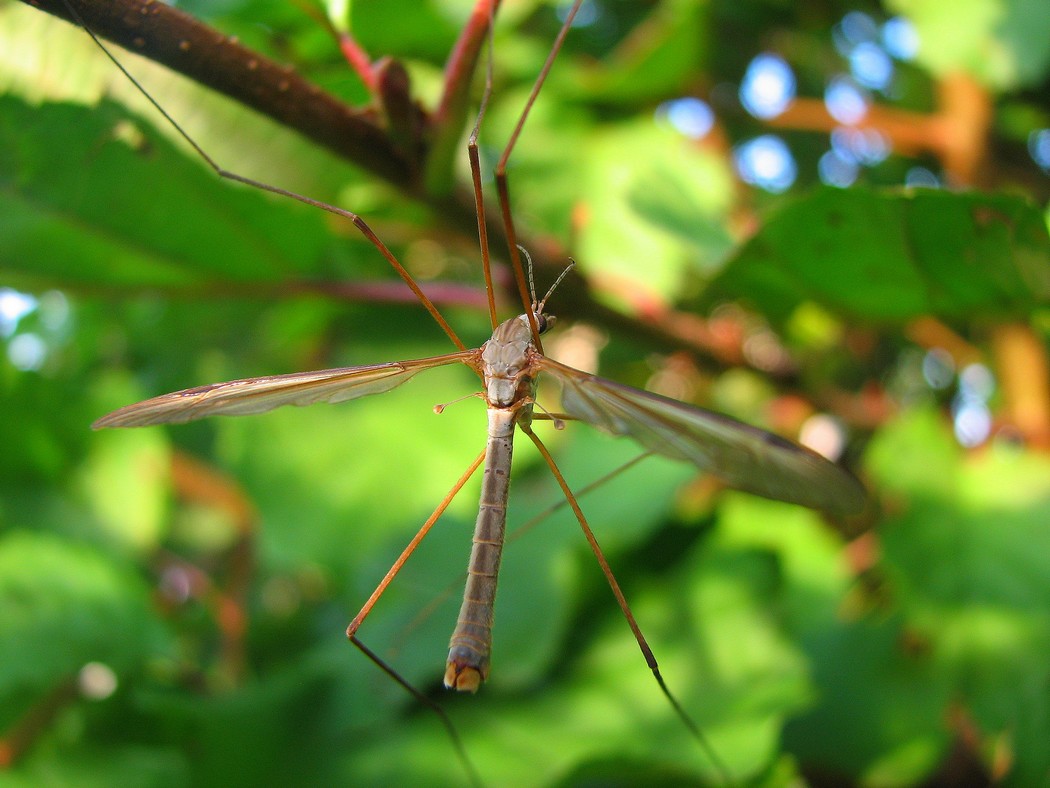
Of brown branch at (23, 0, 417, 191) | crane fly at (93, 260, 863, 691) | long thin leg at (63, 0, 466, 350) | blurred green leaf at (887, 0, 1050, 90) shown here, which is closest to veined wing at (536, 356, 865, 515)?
crane fly at (93, 260, 863, 691)

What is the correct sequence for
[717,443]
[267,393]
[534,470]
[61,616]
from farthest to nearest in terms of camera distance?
[534,470] → [61,616] → [267,393] → [717,443]

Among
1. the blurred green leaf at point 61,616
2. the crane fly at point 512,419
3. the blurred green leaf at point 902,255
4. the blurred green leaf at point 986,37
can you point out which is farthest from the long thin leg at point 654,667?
the blurred green leaf at point 986,37

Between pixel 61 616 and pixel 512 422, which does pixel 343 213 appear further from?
pixel 61 616

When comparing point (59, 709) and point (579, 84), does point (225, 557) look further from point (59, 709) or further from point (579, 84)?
point (579, 84)

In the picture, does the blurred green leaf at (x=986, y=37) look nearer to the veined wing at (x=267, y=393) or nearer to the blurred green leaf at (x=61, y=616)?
the veined wing at (x=267, y=393)

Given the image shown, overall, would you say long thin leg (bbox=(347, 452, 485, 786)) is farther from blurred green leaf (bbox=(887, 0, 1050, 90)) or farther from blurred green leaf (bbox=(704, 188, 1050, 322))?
blurred green leaf (bbox=(887, 0, 1050, 90))

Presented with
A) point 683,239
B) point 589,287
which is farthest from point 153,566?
A: point 683,239

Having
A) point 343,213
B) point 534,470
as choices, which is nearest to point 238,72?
point 343,213
